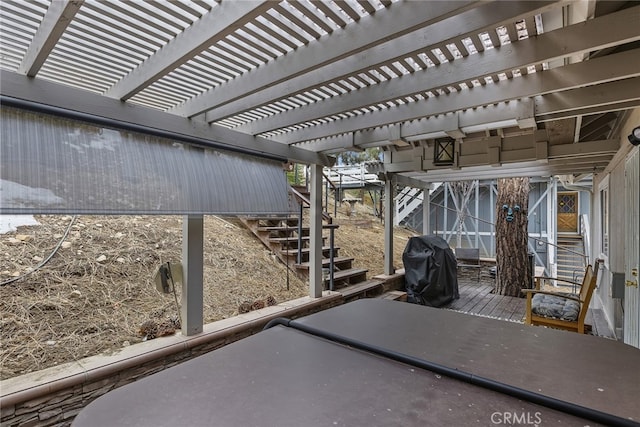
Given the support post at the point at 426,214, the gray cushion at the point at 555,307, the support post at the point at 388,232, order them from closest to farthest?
1. the gray cushion at the point at 555,307
2. the support post at the point at 388,232
3. the support post at the point at 426,214

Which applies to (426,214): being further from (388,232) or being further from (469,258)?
(388,232)

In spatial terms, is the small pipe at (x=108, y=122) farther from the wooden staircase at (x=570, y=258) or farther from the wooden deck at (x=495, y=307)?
the wooden staircase at (x=570, y=258)

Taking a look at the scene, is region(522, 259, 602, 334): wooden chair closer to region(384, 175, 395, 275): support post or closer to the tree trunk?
region(384, 175, 395, 275): support post

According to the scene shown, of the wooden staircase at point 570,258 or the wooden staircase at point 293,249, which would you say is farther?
the wooden staircase at point 570,258

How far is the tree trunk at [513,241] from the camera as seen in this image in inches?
248

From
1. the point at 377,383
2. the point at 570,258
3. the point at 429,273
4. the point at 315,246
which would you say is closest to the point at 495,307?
the point at 429,273

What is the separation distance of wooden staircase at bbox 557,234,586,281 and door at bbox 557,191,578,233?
0.86 m

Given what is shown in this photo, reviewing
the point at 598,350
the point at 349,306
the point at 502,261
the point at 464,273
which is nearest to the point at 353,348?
the point at 349,306

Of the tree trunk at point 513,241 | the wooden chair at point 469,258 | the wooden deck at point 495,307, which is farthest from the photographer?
the wooden chair at point 469,258

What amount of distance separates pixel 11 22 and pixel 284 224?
15.6ft

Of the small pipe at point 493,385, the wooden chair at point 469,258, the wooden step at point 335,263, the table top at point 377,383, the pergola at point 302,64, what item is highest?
the pergola at point 302,64

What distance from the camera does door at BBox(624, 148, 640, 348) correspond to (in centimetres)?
262

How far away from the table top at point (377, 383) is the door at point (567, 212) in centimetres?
1214

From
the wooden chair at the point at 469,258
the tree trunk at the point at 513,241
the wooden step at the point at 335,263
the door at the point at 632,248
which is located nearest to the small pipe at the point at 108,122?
the wooden step at the point at 335,263
